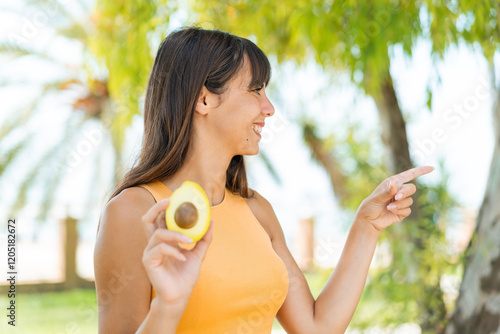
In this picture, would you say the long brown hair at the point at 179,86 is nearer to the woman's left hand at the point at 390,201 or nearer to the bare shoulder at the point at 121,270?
the bare shoulder at the point at 121,270

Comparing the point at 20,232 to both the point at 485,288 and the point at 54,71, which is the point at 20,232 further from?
the point at 485,288

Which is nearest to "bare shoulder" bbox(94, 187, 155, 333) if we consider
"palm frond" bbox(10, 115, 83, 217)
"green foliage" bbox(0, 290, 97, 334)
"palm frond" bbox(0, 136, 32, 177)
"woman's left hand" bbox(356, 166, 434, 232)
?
"woman's left hand" bbox(356, 166, 434, 232)

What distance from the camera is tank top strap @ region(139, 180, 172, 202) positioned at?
46.3 inches

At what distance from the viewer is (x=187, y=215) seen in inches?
35.6

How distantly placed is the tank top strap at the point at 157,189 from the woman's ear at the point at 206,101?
18cm

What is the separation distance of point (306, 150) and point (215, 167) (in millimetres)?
6163

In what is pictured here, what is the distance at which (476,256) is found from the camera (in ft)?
7.39

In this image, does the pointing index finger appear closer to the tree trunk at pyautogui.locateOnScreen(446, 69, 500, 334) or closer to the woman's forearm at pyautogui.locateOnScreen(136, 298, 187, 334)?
the woman's forearm at pyautogui.locateOnScreen(136, 298, 187, 334)

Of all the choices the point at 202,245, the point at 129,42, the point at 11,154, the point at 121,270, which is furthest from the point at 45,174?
the point at 202,245

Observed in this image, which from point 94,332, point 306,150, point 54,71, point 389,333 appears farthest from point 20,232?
point 389,333

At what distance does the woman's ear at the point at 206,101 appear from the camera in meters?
1.25

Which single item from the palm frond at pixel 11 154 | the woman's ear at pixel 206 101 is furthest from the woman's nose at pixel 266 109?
the palm frond at pixel 11 154

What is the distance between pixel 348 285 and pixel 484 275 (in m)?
1.07

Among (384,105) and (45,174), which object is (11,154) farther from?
(384,105)
